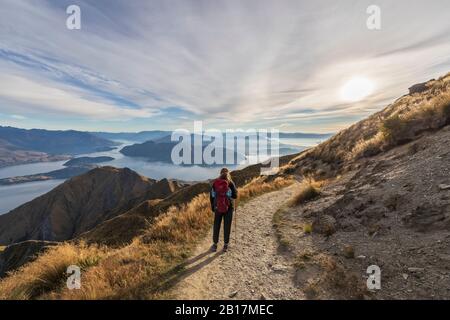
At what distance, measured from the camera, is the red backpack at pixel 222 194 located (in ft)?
30.4

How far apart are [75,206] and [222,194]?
179048 millimetres

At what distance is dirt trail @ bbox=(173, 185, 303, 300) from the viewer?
6.39m

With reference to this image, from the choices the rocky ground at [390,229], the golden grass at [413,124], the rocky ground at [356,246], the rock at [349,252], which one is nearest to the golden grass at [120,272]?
the rocky ground at [356,246]

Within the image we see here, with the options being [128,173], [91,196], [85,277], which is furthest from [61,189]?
[85,277]

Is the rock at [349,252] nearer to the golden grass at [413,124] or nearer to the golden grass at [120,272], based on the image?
the golden grass at [120,272]

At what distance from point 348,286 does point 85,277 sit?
705cm

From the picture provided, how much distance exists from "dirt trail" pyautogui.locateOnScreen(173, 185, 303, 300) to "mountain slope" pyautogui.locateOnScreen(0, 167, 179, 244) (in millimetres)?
103793

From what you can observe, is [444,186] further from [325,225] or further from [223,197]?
[223,197]

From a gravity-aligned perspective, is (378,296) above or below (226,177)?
below

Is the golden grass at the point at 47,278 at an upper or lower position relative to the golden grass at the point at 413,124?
lower

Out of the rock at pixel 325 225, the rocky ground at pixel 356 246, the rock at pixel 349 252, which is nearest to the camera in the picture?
the rocky ground at pixel 356 246

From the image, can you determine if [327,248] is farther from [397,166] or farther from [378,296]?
[397,166]

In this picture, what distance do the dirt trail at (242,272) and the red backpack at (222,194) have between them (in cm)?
162
